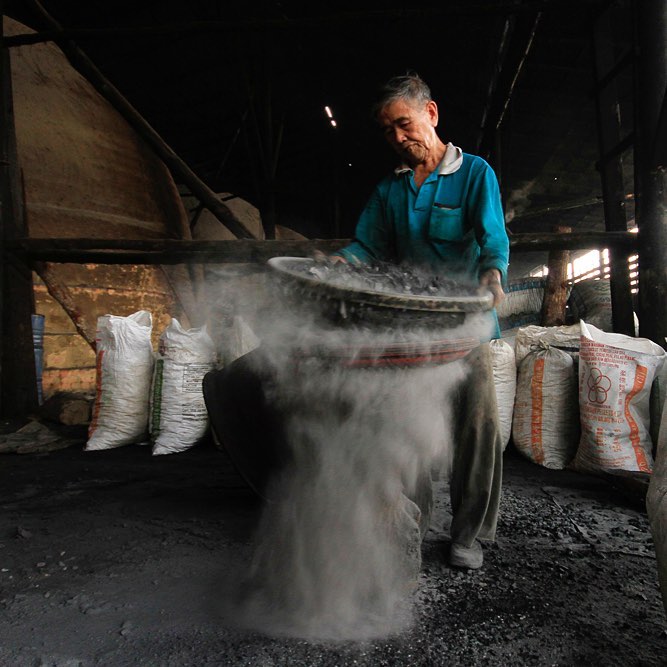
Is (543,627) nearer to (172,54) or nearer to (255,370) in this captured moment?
(255,370)

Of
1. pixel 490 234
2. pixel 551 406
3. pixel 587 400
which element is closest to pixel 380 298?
pixel 490 234

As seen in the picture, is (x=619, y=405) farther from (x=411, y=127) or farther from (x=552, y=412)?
(x=411, y=127)

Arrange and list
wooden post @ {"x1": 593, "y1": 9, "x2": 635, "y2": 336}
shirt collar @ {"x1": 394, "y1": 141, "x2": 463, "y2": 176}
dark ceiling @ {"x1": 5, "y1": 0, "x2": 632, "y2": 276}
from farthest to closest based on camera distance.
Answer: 1. dark ceiling @ {"x1": 5, "y1": 0, "x2": 632, "y2": 276}
2. wooden post @ {"x1": 593, "y1": 9, "x2": 635, "y2": 336}
3. shirt collar @ {"x1": 394, "y1": 141, "x2": 463, "y2": 176}

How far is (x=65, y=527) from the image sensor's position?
181 cm

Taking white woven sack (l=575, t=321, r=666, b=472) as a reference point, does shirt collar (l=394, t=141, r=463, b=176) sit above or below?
above

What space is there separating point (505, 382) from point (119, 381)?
8.08 feet

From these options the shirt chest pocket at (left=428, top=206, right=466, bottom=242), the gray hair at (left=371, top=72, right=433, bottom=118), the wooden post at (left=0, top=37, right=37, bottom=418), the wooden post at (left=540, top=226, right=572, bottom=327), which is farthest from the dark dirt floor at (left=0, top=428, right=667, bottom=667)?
the wooden post at (left=540, top=226, right=572, bottom=327)

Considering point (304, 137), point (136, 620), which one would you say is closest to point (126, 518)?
point (136, 620)

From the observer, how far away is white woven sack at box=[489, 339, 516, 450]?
2.87m

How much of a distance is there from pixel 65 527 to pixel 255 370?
40.4 inches

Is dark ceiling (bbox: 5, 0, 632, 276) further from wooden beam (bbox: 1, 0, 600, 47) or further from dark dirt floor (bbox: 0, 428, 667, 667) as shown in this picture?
dark dirt floor (bbox: 0, 428, 667, 667)

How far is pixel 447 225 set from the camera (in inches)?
68.2

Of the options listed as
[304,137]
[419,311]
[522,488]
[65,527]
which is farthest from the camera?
[304,137]

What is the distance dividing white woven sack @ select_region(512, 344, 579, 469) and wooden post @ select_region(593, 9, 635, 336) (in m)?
1.02
